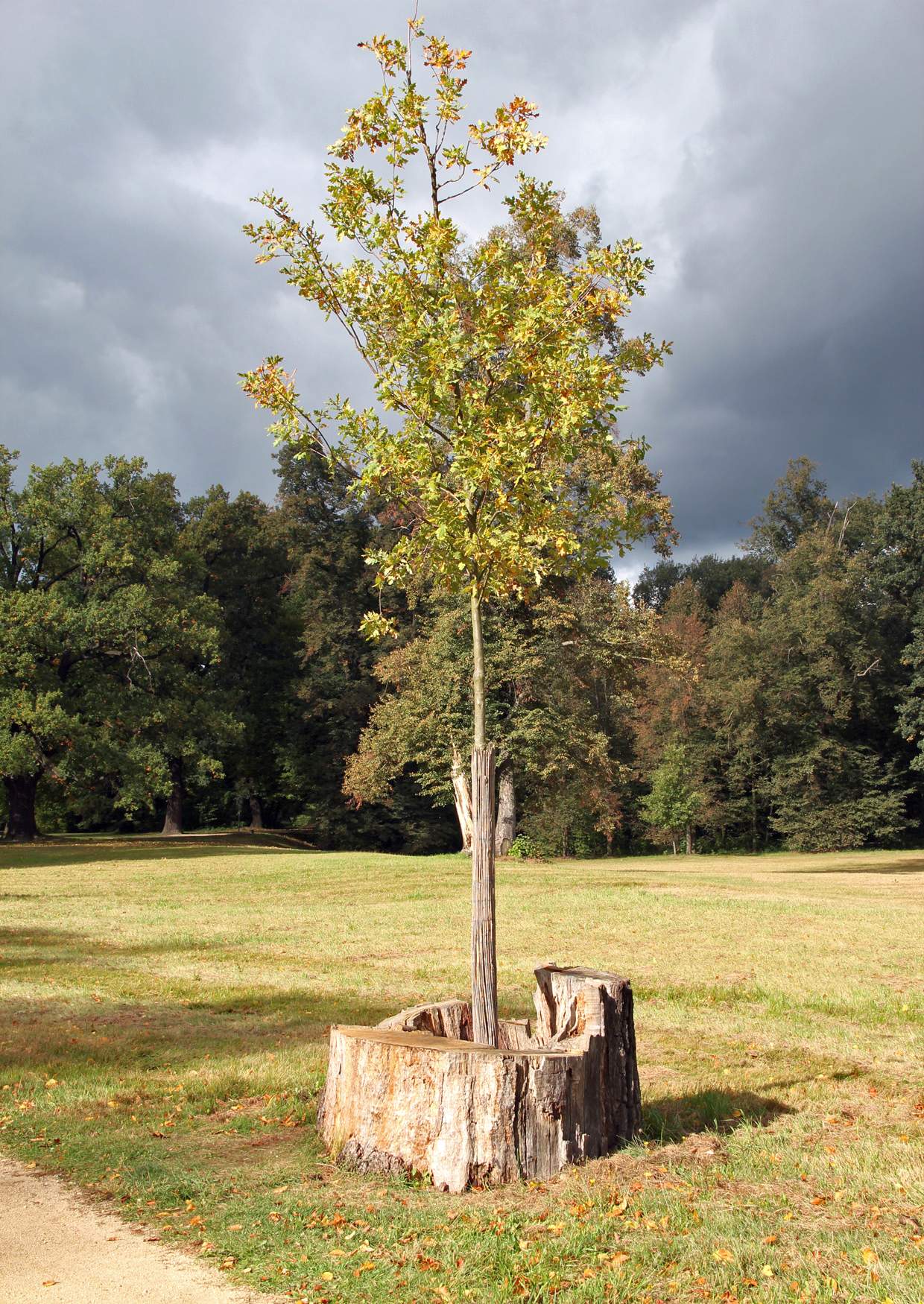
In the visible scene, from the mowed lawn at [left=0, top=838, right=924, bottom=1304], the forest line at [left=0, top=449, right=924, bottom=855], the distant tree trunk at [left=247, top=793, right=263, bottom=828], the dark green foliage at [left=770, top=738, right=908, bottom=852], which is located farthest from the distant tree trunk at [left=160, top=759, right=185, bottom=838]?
the mowed lawn at [left=0, top=838, right=924, bottom=1304]

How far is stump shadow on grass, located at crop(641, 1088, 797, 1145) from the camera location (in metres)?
6.31

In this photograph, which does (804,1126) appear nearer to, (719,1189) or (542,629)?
(719,1189)

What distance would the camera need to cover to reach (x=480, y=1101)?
541 cm

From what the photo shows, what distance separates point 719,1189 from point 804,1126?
136 centimetres

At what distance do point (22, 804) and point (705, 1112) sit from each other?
34.9 metres

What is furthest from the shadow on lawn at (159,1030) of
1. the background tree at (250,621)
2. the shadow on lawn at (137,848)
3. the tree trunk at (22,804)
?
the background tree at (250,621)

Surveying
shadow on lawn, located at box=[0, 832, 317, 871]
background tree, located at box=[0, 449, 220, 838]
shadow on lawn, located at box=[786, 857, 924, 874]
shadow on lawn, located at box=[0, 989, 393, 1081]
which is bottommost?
shadow on lawn, located at box=[0, 989, 393, 1081]

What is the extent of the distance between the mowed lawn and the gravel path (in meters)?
0.16

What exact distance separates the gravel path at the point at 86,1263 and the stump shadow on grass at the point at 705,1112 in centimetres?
281

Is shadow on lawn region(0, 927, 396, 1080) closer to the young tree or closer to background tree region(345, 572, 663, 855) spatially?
the young tree

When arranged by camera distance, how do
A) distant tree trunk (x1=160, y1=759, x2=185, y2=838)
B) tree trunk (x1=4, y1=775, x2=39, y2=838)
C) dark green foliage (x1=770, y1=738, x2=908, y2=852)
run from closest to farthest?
tree trunk (x1=4, y1=775, x2=39, y2=838) < distant tree trunk (x1=160, y1=759, x2=185, y2=838) < dark green foliage (x1=770, y1=738, x2=908, y2=852)

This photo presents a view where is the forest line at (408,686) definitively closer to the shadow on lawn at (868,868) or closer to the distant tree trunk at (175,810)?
the distant tree trunk at (175,810)

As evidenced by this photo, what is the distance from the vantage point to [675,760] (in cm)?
4725

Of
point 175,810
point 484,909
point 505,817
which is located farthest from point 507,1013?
point 175,810
